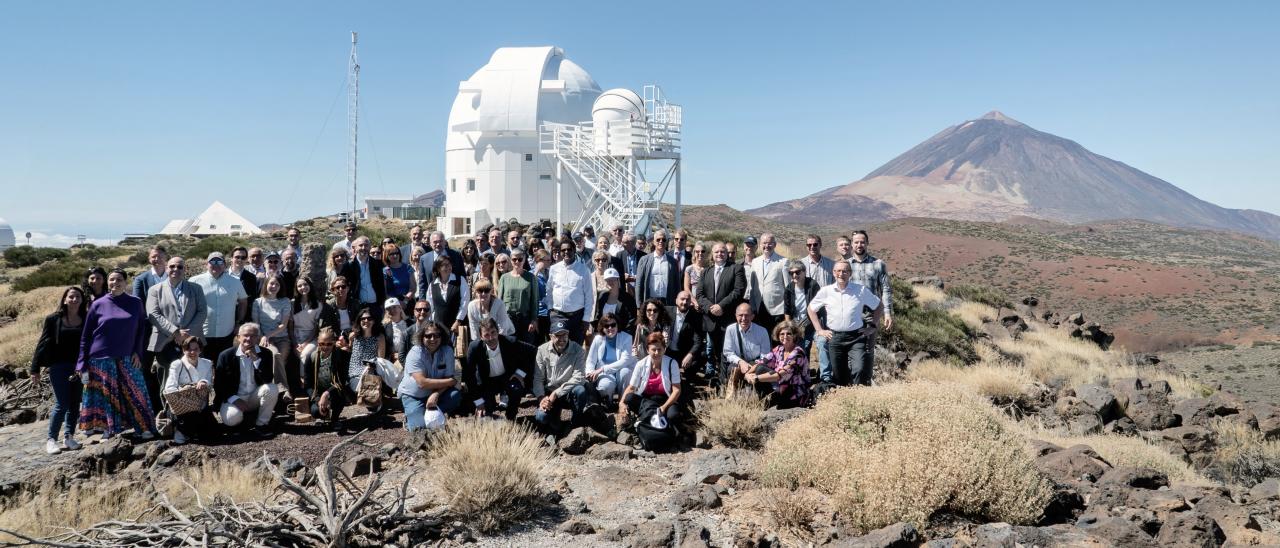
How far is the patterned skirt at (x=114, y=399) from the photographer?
6.82 meters

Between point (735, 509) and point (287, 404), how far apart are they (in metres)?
4.54

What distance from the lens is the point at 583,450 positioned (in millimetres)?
7262

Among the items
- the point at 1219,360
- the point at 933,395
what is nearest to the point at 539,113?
the point at 1219,360

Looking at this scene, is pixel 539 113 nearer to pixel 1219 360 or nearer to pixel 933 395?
pixel 1219 360

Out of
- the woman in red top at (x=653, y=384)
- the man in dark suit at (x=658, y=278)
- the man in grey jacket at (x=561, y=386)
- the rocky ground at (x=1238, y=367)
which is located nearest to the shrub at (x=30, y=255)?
the man in dark suit at (x=658, y=278)

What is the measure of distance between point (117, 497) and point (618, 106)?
68.0ft

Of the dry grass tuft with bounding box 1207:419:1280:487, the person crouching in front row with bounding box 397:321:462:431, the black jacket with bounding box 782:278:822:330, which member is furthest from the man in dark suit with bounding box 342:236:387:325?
the dry grass tuft with bounding box 1207:419:1280:487

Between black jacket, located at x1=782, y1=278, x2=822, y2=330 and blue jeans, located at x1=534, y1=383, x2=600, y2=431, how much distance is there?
2351 mm

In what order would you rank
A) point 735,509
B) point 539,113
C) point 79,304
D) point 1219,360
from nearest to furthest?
1. point 735,509
2. point 79,304
3. point 1219,360
4. point 539,113

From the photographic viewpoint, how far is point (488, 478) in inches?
220

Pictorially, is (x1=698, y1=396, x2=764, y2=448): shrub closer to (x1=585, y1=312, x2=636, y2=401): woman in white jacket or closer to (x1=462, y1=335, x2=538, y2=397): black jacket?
(x1=585, y1=312, x2=636, y2=401): woman in white jacket

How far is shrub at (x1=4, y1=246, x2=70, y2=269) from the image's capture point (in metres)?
25.8

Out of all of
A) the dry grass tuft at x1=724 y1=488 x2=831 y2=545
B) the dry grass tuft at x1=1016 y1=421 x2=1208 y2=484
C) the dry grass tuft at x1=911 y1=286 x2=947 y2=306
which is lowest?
the dry grass tuft at x1=1016 y1=421 x2=1208 y2=484

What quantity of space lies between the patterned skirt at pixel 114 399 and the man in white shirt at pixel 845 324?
6033 millimetres
